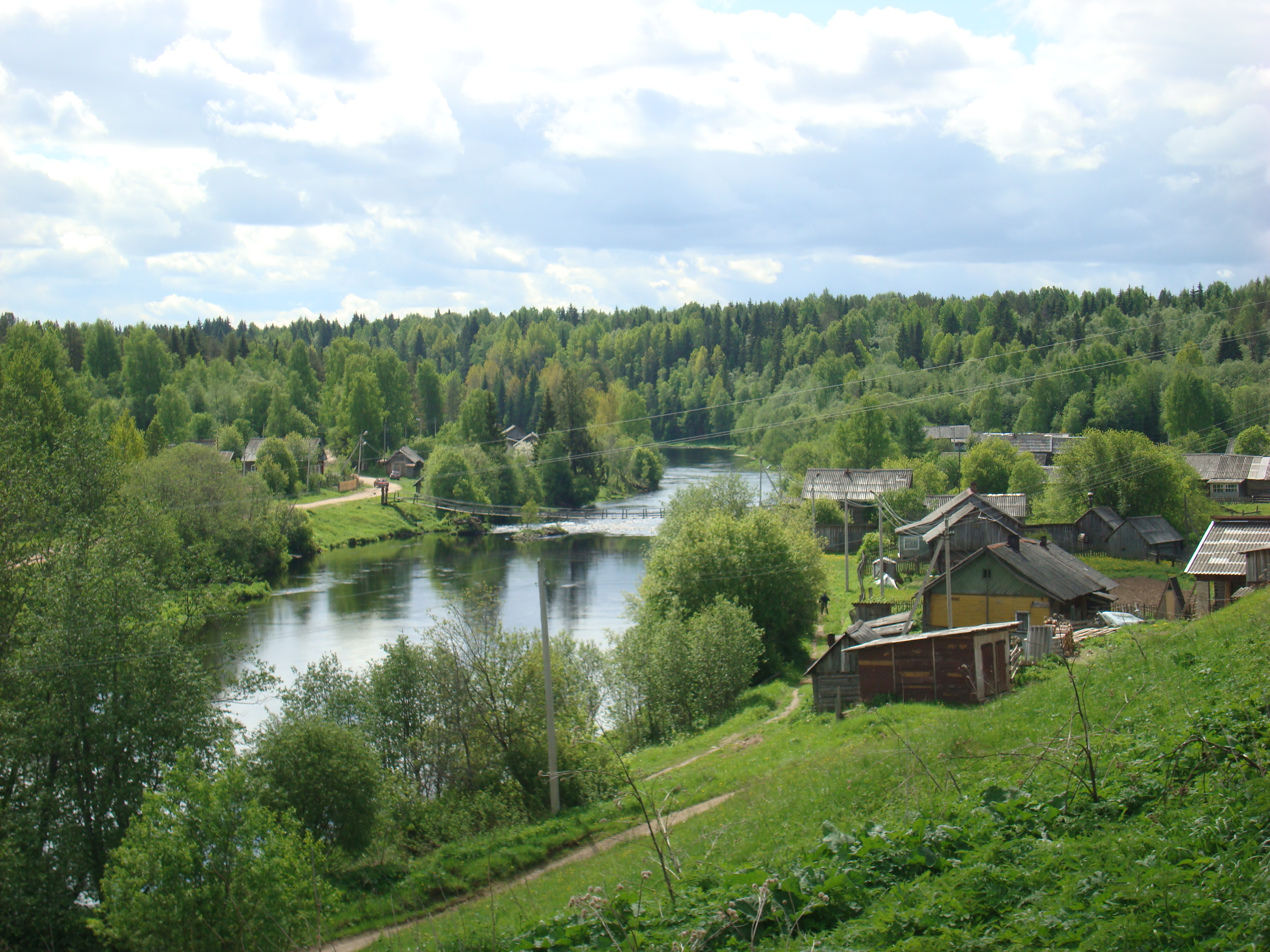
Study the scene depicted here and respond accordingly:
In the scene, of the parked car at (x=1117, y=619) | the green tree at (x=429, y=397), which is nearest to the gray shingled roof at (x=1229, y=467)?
the parked car at (x=1117, y=619)

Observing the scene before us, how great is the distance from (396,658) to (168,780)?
727cm

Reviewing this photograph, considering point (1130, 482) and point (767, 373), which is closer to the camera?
point (1130, 482)

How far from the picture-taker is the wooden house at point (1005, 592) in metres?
25.9

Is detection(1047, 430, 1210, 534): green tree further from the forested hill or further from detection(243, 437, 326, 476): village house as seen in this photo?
detection(243, 437, 326, 476): village house

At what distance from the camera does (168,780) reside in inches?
503

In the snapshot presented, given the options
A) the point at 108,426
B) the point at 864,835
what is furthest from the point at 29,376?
the point at 864,835

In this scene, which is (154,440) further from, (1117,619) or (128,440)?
(1117,619)

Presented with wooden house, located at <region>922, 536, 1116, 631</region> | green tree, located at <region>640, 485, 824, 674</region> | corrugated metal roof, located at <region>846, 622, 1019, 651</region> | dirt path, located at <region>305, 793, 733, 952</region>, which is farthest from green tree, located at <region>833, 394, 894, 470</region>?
dirt path, located at <region>305, 793, 733, 952</region>

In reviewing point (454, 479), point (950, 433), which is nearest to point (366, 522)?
point (454, 479)

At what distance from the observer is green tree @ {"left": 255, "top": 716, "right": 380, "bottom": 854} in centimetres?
1584

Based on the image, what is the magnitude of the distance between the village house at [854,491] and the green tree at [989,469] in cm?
443

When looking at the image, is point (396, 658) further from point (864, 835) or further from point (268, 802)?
point (864, 835)

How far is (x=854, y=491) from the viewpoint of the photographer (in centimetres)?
5250

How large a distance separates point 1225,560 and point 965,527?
1347 centimetres
